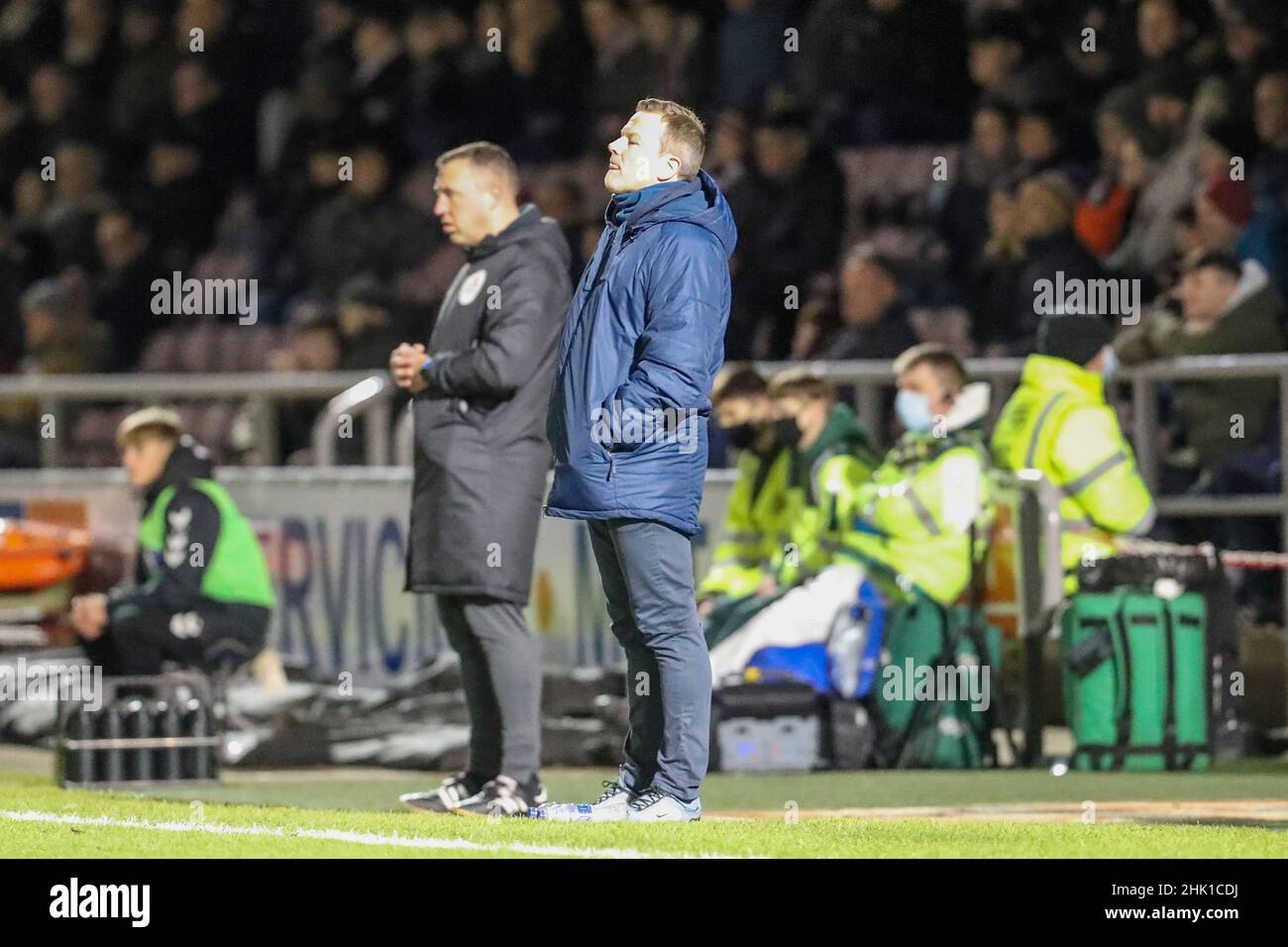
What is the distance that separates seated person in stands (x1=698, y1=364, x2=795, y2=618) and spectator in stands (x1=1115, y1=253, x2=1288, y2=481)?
1.62 m

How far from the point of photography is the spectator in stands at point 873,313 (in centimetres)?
1390

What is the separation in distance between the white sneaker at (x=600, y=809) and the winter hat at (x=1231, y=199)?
6439mm

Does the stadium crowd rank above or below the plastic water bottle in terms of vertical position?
above

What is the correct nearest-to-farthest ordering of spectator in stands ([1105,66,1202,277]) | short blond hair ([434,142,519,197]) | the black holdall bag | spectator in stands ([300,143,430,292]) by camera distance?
1. short blond hair ([434,142,519,197])
2. the black holdall bag
3. spectator in stands ([1105,66,1202,277])
4. spectator in stands ([300,143,430,292])

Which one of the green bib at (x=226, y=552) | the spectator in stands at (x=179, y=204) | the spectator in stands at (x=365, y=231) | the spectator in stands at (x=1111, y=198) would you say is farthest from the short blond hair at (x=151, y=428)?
the spectator in stands at (x=179, y=204)

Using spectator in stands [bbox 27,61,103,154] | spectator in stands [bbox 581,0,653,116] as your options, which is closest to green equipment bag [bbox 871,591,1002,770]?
spectator in stands [bbox 581,0,653,116]

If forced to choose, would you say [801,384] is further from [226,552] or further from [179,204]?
[179,204]

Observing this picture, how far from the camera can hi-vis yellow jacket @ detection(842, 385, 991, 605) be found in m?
11.8

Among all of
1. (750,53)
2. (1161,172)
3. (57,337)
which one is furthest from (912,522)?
(57,337)

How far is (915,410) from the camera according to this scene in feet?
39.6

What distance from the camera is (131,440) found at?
40.3 feet

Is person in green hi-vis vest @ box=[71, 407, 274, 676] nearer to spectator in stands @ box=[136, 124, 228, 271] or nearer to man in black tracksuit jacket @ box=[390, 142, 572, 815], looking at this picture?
man in black tracksuit jacket @ box=[390, 142, 572, 815]

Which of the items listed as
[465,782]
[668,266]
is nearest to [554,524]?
[465,782]

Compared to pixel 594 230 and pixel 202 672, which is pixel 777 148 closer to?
pixel 594 230
